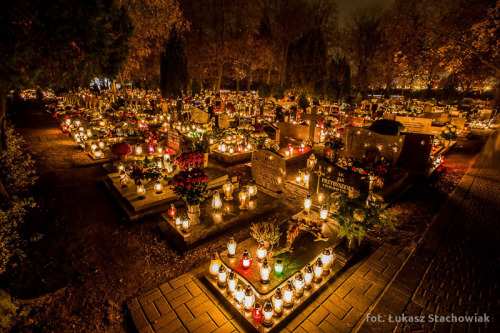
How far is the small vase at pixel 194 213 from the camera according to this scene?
6.08 meters

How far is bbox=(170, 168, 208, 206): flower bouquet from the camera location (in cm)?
584

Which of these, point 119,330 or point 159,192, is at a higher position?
point 159,192

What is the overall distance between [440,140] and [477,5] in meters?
7.49

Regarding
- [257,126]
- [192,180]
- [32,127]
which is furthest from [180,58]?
[192,180]

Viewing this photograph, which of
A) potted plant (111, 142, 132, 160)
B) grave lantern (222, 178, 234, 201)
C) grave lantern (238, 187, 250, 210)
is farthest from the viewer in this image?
potted plant (111, 142, 132, 160)

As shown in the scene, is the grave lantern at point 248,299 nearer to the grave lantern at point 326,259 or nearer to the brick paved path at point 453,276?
the grave lantern at point 326,259

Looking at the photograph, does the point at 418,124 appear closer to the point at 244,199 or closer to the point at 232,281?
the point at 244,199

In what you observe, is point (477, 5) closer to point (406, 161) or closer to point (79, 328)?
point (406, 161)

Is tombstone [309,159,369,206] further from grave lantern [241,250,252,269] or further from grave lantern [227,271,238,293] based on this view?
grave lantern [227,271,238,293]

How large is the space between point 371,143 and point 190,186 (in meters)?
8.30

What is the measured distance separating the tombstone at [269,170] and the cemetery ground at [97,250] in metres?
0.84

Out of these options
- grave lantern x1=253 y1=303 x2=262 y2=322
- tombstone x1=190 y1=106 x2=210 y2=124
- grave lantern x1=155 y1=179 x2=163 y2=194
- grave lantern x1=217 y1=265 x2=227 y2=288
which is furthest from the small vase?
tombstone x1=190 y1=106 x2=210 y2=124

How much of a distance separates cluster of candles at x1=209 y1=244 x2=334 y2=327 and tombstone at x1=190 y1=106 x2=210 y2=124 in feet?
44.4

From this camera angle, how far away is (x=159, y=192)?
7926 millimetres
